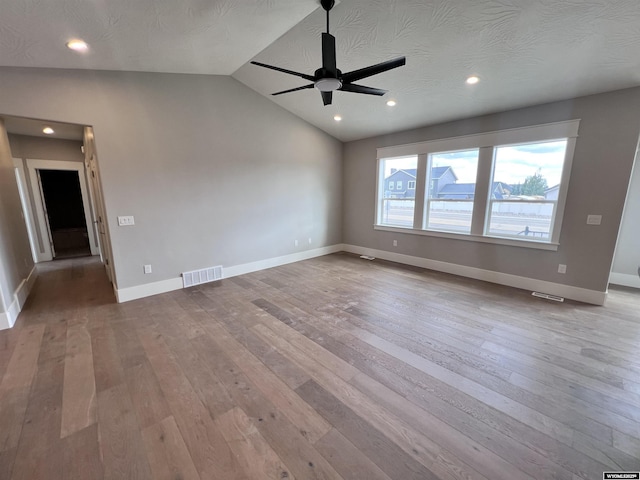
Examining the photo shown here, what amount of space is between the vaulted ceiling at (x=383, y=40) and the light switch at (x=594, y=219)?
154 cm

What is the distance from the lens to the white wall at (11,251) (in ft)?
9.50

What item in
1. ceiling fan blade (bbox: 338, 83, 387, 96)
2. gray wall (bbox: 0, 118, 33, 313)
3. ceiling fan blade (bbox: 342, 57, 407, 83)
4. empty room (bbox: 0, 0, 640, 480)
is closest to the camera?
empty room (bbox: 0, 0, 640, 480)

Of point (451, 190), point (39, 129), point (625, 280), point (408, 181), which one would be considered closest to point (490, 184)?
point (451, 190)

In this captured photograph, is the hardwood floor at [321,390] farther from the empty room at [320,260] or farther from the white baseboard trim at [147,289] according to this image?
the white baseboard trim at [147,289]

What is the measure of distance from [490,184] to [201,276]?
5.01m

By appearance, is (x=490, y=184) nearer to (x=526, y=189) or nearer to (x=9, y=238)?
Result: (x=526, y=189)

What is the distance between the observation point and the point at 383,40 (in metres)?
2.83

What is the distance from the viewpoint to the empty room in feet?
5.24

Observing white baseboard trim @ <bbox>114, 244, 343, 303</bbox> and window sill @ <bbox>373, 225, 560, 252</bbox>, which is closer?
white baseboard trim @ <bbox>114, 244, 343, 303</bbox>

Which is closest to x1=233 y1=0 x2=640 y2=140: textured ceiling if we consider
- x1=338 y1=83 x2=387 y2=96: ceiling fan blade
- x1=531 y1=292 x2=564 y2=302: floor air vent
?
x1=338 y1=83 x2=387 y2=96: ceiling fan blade

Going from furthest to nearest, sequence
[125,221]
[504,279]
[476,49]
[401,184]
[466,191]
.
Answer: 1. [401,184]
2. [466,191]
3. [504,279]
4. [125,221]
5. [476,49]

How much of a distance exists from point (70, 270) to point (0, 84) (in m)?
3.63

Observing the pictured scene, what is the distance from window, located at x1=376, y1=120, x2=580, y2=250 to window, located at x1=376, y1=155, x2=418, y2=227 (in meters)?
0.02

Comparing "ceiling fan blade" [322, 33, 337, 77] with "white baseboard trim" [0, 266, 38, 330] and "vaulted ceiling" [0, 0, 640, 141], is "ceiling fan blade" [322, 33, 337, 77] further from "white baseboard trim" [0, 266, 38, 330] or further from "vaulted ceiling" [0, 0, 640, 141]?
"white baseboard trim" [0, 266, 38, 330]
